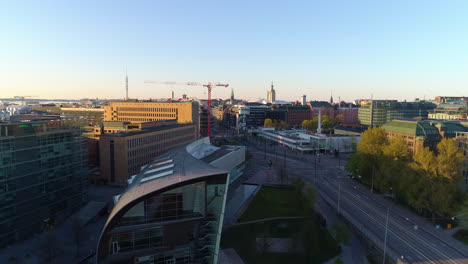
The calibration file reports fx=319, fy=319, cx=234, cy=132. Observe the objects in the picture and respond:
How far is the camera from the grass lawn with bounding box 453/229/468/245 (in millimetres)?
37181

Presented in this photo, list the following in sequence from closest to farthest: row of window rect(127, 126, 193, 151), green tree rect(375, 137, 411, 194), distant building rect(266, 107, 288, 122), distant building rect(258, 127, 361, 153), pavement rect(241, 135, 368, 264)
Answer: pavement rect(241, 135, 368, 264) → green tree rect(375, 137, 411, 194) → row of window rect(127, 126, 193, 151) → distant building rect(258, 127, 361, 153) → distant building rect(266, 107, 288, 122)

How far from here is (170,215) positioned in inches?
931

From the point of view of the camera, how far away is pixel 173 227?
23859 millimetres

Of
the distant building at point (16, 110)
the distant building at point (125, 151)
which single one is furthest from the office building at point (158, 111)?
Answer: the distant building at point (125, 151)

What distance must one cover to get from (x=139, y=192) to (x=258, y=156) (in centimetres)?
7321

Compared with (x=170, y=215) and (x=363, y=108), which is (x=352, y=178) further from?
(x=363, y=108)

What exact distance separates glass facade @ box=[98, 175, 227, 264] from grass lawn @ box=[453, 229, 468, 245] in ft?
101

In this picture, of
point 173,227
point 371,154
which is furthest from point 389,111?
point 173,227

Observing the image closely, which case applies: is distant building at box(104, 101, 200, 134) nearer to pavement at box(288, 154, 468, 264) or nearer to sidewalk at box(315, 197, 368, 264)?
pavement at box(288, 154, 468, 264)

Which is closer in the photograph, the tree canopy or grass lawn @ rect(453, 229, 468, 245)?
grass lawn @ rect(453, 229, 468, 245)

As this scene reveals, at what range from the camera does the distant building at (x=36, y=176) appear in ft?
115

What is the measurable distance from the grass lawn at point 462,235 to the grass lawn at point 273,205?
17.2 meters

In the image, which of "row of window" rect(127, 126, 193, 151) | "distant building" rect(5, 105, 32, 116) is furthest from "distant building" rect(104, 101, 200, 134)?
"distant building" rect(5, 105, 32, 116)

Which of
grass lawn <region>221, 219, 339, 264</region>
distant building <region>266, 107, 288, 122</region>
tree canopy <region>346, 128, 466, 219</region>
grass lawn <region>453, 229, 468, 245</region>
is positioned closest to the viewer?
grass lawn <region>221, 219, 339, 264</region>
